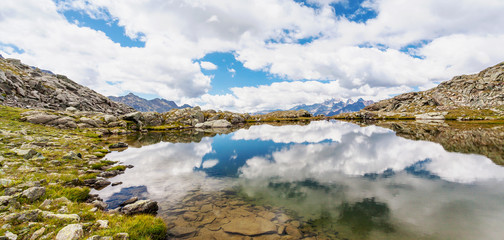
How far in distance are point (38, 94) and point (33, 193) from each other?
126202mm

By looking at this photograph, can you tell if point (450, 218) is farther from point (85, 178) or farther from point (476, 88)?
point (476, 88)

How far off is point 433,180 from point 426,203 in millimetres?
9450

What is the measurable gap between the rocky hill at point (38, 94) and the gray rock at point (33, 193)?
96533 mm

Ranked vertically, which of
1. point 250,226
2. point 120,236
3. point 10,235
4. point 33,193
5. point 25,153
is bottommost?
point 250,226

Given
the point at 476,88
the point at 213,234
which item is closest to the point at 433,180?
the point at 213,234

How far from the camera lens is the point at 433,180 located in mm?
24672

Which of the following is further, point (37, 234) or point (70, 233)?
point (70, 233)

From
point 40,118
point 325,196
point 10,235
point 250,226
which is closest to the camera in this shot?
point 10,235

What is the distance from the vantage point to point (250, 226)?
46.5 ft

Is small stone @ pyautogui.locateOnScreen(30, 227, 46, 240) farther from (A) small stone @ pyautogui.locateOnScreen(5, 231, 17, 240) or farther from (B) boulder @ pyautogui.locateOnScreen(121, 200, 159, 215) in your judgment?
(B) boulder @ pyautogui.locateOnScreen(121, 200, 159, 215)

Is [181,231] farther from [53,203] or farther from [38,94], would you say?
[38,94]

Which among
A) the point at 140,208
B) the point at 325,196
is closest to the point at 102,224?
the point at 140,208

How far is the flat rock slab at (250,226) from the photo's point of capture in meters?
13.5

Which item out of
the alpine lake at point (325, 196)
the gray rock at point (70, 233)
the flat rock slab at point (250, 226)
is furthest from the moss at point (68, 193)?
the flat rock slab at point (250, 226)
